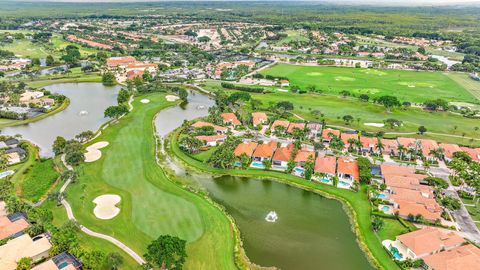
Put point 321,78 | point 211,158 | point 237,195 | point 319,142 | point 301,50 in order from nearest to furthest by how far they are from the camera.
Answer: point 237,195
point 211,158
point 319,142
point 321,78
point 301,50

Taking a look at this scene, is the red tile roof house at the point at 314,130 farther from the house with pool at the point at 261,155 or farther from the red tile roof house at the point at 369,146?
the house with pool at the point at 261,155

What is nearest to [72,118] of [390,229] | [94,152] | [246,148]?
[94,152]

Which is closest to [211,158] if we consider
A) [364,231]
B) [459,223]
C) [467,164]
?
[364,231]

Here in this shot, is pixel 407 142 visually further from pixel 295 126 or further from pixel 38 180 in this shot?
pixel 38 180

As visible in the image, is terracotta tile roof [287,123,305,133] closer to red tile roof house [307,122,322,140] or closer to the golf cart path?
red tile roof house [307,122,322,140]

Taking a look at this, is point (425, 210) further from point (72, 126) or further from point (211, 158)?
point (72, 126)

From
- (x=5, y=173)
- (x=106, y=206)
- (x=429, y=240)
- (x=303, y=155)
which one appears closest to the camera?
(x=429, y=240)
